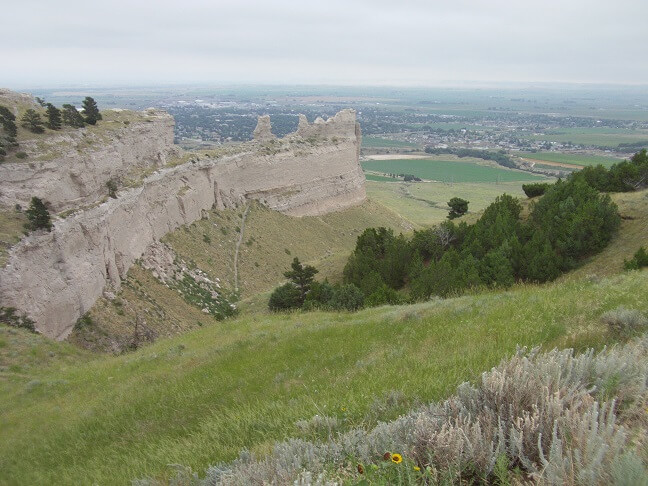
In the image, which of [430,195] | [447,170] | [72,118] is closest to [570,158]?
[447,170]

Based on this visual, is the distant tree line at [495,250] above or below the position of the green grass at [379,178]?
above

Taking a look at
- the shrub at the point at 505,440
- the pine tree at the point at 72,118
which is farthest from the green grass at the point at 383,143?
the shrub at the point at 505,440

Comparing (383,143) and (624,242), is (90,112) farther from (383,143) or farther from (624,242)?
(383,143)

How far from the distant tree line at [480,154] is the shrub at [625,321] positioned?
119548mm

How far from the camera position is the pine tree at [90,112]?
3105cm

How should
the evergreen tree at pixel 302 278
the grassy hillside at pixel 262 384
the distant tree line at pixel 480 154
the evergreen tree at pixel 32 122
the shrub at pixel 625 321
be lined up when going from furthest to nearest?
the distant tree line at pixel 480 154 < the evergreen tree at pixel 32 122 < the evergreen tree at pixel 302 278 < the shrub at pixel 625 321 < the grassy hillside at pixel 262 384

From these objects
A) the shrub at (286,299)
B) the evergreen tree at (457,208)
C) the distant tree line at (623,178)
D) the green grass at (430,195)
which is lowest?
the green grass at (430,195)

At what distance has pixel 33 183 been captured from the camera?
2247 cm

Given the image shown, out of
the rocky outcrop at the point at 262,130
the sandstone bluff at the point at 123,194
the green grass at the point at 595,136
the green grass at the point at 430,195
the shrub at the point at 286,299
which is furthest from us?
the green grass at the point at 595,136

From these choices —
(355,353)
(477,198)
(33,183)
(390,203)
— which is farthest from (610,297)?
(477,198)

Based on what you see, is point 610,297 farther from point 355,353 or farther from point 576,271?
point 576,271

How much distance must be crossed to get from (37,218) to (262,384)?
17.9 metres

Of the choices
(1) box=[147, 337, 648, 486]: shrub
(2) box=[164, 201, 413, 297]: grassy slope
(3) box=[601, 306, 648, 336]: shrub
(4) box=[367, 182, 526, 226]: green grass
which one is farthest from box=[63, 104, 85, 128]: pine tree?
(4) box=[367, 182, 526, 226]: green grass

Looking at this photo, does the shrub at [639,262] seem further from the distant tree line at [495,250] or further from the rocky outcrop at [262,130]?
the rocky outcrop at [262,130]
